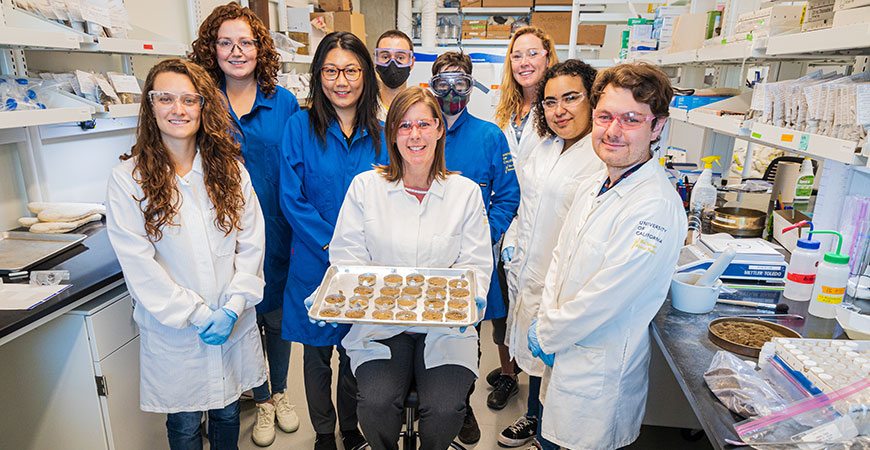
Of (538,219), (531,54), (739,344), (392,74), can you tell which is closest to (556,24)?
(531,54)

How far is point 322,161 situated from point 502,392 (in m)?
1.52

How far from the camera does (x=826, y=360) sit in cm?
117

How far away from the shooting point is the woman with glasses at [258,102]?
6.75 ft

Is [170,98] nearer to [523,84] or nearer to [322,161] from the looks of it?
[322,161]

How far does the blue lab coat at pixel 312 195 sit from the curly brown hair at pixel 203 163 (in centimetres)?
22

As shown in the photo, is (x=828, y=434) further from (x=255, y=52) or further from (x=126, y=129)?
(x=126, y=129)

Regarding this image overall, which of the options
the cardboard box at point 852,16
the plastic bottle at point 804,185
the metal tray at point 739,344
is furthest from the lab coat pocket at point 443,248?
the plastic bottle at point 804,185

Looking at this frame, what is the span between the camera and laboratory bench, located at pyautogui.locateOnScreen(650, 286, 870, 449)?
1127 mm

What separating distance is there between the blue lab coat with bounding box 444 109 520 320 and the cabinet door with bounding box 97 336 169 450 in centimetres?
135

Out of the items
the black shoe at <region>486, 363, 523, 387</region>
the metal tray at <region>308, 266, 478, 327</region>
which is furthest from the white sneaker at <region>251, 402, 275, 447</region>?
the black shoe at <region>486, 363, 523, 387</region>

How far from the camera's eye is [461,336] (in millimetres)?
1745

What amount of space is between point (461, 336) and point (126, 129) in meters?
2.26

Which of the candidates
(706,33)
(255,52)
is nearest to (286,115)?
(255,52)

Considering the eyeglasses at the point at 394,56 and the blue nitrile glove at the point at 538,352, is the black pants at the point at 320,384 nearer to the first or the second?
the blue nitrile glove at the point at 538,352
